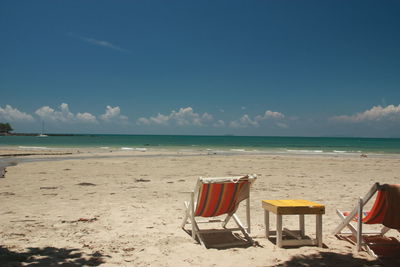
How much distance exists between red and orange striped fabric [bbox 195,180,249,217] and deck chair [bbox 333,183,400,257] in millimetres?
1564

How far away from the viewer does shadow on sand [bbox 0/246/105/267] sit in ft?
12.3

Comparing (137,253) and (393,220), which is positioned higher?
(393,220)

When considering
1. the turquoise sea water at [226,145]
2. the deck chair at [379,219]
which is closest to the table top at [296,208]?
the deck chair at [379,219]

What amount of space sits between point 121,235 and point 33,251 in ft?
4.10

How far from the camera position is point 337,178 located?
39.3ft

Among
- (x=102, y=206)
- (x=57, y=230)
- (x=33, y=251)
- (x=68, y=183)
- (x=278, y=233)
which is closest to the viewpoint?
(x=33, y=251)

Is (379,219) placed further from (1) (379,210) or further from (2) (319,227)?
(2) (319,227)

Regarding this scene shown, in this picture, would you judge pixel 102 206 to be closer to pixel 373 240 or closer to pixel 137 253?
pixel 137 253

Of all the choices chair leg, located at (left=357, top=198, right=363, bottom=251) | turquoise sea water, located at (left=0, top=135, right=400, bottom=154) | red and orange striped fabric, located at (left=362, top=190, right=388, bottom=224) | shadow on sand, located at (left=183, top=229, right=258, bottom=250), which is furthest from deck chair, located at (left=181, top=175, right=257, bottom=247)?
turquoise sea water, located at (left=0, top=135, right=400, bottom=154)

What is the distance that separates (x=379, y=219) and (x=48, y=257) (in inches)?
166

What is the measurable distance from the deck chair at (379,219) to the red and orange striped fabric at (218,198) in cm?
156

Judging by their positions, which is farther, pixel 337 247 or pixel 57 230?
pixel 57 230

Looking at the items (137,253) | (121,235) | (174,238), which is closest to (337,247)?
(174,238)

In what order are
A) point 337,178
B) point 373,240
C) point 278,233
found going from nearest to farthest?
point 278,233
point 373,240
point 337,178
